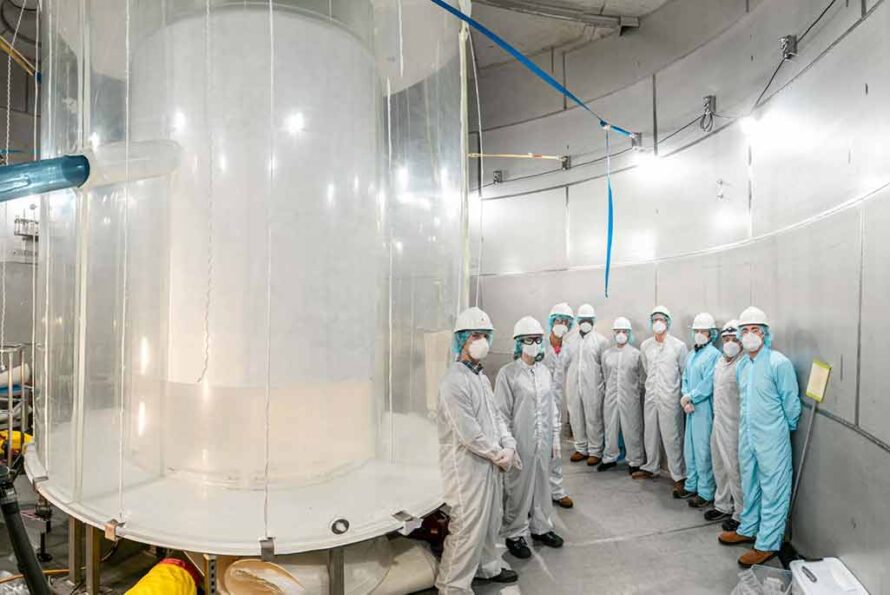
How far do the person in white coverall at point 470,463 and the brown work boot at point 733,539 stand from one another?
135cm

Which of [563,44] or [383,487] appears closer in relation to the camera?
[383,487]

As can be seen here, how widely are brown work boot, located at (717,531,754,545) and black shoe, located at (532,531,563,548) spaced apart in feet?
3.14

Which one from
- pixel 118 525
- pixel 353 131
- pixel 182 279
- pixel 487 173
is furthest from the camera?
pixel 487 173

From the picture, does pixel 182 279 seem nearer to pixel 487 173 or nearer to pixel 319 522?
pixel 319 522

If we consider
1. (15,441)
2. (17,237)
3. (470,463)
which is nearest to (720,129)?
(470,463)

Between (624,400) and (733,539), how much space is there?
1.45 meters

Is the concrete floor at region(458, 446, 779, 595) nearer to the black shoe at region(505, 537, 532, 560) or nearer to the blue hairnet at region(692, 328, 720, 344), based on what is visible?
A: the black shoe at region(505, 537, 532, 560)

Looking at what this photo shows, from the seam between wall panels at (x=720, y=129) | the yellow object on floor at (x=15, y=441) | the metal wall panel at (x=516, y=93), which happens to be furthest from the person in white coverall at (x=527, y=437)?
the metal wall panel at (x=516, y=93)

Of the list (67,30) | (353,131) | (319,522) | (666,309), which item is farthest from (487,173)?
(319,522)

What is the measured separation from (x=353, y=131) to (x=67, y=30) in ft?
4.72

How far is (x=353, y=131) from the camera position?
2463 mm

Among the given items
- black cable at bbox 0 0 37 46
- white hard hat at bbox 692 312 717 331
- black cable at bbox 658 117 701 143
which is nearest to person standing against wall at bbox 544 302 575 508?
white hard hat at bbox 692 312 717 331

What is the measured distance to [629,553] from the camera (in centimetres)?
292

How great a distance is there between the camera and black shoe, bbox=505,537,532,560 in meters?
2.86
